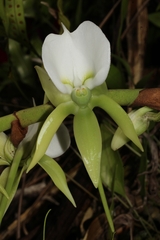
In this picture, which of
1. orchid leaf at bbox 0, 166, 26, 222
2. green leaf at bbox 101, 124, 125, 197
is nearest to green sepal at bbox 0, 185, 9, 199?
orchid leaf at bbox 0, 166, 26, 222

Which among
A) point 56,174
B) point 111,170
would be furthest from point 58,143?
point 111,170

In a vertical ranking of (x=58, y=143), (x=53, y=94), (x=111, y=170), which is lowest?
(x=111, y=170)

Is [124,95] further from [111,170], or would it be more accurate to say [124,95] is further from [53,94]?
[111,170]

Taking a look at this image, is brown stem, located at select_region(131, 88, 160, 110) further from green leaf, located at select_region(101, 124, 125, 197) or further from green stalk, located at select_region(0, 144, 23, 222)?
green leaf, located at select_region(101, 124, 125, 197)

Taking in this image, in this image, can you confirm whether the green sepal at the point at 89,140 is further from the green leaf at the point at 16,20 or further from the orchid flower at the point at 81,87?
the green leaf at the point at 16,20

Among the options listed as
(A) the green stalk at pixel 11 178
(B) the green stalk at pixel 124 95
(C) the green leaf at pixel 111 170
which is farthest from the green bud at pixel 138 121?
(C) the green leaf at pixel 111 170

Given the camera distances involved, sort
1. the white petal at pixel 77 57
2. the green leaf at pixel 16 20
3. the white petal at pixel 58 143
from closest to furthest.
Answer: the white petal at pixel 77 57, the white petal at pixel 58 143, the green leaf at pixel 16 20

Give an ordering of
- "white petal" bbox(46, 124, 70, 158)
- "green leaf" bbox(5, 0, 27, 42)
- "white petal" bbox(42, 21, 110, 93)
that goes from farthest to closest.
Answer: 1. "green leaf" bbox(5, 0, 27, 42)
2. "white petal" bbox(46, 124, 70, 158)
3. "white petal" bbox(42, 21, 110, 93)
